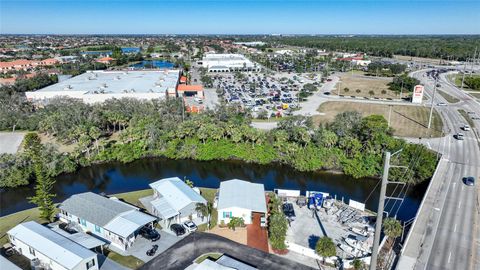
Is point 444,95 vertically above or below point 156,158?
above

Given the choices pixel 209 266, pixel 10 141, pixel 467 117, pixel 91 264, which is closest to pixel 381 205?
pixel 209 266

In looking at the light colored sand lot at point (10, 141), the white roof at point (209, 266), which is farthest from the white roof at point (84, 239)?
the light colored sand lot at point (10, 141)

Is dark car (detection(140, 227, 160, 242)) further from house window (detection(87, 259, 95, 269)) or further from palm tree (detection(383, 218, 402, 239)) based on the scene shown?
palm tree (detection(383, 218, 402, 239))

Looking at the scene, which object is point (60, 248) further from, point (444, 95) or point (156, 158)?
point (444, 95)

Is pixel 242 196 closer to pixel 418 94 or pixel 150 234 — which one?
pixel 150 234

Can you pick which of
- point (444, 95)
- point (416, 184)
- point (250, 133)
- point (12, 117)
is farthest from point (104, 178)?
point (444, 95)

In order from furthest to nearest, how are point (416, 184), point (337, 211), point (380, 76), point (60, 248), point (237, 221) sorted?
point (380, 76)
point (416, 184)
point (337, 211)
point (237, 221)
point (60, 248)

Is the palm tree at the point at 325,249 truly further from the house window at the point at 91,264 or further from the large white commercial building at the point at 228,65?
the large white commercial building at the point at 228,65

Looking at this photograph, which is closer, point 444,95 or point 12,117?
point 12,117
